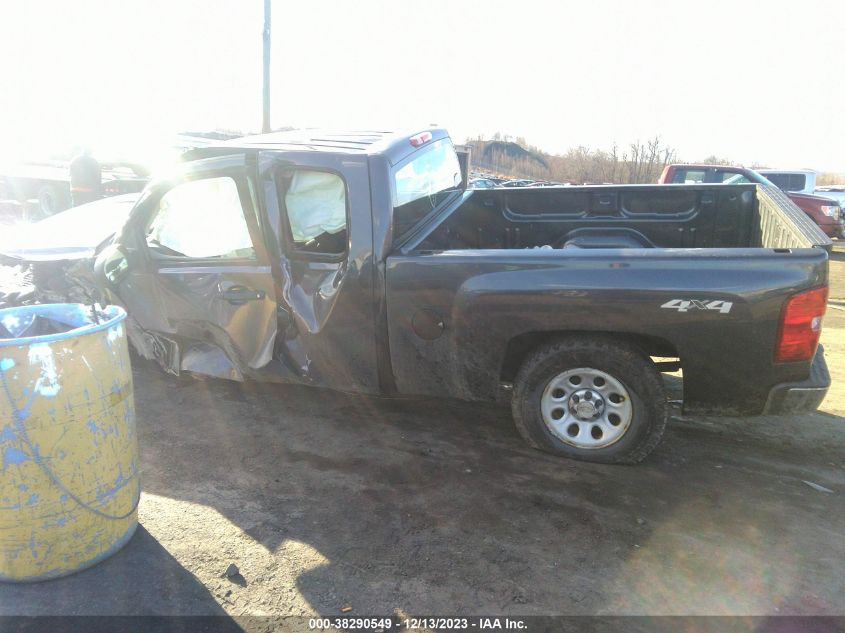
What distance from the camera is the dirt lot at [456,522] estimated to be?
2.57 meters

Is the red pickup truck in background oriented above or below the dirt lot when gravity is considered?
above

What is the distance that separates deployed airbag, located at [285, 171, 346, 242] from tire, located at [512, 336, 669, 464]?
146 cm

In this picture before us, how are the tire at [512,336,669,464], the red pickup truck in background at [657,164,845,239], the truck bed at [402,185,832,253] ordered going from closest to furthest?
the tire at [512,336,669,464] < the truck bed at [402,185,832,253] < the red pickup truck in background at [657,164,845,239]

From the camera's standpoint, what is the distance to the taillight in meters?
3.07

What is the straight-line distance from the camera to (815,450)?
393 cm

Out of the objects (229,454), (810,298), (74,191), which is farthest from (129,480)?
(74,191)

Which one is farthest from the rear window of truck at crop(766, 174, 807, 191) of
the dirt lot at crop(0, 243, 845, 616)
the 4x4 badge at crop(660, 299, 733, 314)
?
the 4x4 badge at crop(660, 299, 733, 314)

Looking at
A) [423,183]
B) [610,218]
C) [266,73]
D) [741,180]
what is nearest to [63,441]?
[423,183]

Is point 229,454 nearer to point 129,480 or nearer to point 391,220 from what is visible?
point 129,480

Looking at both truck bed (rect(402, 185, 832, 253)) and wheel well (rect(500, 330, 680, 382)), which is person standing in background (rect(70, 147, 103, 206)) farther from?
wheel well (rect(500, 330, 680, 382))

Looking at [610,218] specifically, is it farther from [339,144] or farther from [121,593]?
[121,593]

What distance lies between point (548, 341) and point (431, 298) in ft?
A: 2.35

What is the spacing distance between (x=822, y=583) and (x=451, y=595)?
5.20 ft

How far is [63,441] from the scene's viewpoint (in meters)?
2.49
